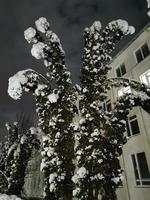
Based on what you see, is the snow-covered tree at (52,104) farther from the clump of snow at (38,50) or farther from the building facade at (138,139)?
the building facade at (138,139)

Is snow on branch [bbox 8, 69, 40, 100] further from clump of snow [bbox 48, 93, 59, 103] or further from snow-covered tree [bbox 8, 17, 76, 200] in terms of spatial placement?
clump of snow [bbox 48, 93, 59, 103]

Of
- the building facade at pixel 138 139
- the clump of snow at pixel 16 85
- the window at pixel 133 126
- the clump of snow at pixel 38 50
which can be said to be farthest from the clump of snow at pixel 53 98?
the window at pixel 133 126

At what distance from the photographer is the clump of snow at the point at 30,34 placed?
1055 centimetres

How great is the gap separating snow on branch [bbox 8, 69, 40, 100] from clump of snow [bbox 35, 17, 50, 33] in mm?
2631

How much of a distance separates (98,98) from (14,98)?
4098 mm

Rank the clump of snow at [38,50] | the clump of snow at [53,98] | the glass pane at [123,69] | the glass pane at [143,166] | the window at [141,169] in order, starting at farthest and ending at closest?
1. the glass pane at [123,69]
2. the glass pane at [143,166]
3. the window at [141,169]
4. the clump of snow at [38,50]
5. the clump of snow at [53,98]

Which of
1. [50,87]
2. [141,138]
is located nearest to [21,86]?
[50,87]

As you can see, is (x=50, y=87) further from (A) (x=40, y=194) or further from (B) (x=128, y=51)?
(A) (x=40, y=194)

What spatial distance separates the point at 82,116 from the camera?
363 inches

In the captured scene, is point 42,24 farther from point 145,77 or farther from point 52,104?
point 145,77

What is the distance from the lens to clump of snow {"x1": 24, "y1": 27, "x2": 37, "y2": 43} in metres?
10.5

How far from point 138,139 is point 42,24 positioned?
10008mm

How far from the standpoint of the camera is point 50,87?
1020 centimetres

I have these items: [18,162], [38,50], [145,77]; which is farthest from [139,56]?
[18,162]
